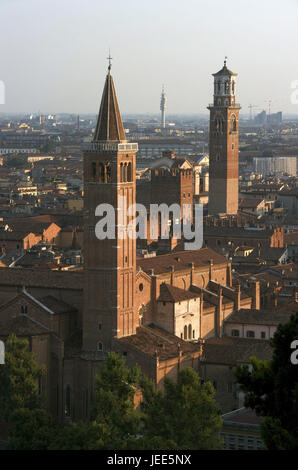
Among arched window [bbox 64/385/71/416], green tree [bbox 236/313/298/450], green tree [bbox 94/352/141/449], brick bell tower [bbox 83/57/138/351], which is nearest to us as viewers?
green tree [bbox 236/313/298/450]

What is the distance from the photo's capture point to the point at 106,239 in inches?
1092

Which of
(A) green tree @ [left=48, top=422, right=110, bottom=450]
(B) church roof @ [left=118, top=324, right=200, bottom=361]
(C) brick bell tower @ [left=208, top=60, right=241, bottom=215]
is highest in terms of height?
(C) brick bell tower @ [left=208, top=60, right=241, bottom=215]

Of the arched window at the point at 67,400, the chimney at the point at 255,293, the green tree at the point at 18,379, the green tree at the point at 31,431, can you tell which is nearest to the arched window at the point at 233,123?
the chimney at the point at 255,293

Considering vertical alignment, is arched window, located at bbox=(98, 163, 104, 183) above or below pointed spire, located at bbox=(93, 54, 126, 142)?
below

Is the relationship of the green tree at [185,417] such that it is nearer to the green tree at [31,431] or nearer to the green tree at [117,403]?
the green tree at [117,403]

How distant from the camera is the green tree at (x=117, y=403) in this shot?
22.5 metres

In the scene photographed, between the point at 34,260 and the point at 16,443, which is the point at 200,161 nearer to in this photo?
the point at 34,260

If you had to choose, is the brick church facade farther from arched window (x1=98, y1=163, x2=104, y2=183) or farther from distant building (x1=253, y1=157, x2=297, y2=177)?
distant building (x1=253, y1=157, x2=297, y2=177)

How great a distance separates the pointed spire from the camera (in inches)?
1093

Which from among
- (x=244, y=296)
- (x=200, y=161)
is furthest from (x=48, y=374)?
(x=200, y=161)

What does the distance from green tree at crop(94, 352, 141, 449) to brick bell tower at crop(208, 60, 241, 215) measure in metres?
30.0

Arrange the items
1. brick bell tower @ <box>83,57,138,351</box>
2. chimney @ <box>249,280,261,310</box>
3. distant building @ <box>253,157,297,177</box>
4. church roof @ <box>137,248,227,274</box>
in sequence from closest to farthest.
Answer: brick bell tower @ <box>83,57,138,351</box>, church roof @ <box>137,248,227,274</box>, chimney @ <box>249,280,261,310</box>, distant building @ <box>253,157,297,177</box>

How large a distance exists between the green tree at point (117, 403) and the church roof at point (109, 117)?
5517 mm

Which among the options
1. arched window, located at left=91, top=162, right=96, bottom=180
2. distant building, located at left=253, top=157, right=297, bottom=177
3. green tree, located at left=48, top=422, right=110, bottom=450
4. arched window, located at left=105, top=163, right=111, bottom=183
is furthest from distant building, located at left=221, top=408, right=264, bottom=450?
distant building, located at left=253, top=157, right=297, bottom=177
